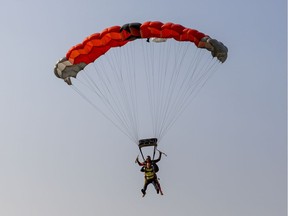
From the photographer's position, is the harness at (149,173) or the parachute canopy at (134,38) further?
the harness at (149,173)

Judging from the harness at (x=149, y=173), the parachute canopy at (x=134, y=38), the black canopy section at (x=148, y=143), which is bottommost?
the harness at (x=149, y=173)

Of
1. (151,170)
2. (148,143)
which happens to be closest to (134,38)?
(148,143)

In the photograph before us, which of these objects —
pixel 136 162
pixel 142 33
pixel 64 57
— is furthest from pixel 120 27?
pixel 136 162

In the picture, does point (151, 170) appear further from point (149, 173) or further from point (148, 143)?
point (148, 143)

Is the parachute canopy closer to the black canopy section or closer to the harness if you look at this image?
the black canopy section

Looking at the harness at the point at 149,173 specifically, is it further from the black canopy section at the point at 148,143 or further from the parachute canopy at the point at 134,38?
the parachute canopy at the point at 134,38

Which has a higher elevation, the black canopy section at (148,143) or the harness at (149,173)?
the black canopy section at (148,143)

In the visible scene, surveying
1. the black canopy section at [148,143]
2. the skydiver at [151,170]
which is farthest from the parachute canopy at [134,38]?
the skydiver at [151,170]

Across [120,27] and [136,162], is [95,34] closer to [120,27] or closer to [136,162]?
[120,27]

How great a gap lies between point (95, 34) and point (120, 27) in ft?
3.58

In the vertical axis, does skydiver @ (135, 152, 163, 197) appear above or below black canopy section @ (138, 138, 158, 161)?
below

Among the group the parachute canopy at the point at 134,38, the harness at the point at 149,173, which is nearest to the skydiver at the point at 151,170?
the harness at the point at 149,173

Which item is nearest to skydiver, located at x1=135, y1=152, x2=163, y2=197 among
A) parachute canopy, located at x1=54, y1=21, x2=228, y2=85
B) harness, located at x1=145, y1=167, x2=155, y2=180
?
harness, located at x1=145, y1=167, x2=155, y2=180

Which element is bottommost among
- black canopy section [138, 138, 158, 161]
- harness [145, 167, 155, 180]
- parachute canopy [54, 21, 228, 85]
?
harness [145, 167, 155, 180]
